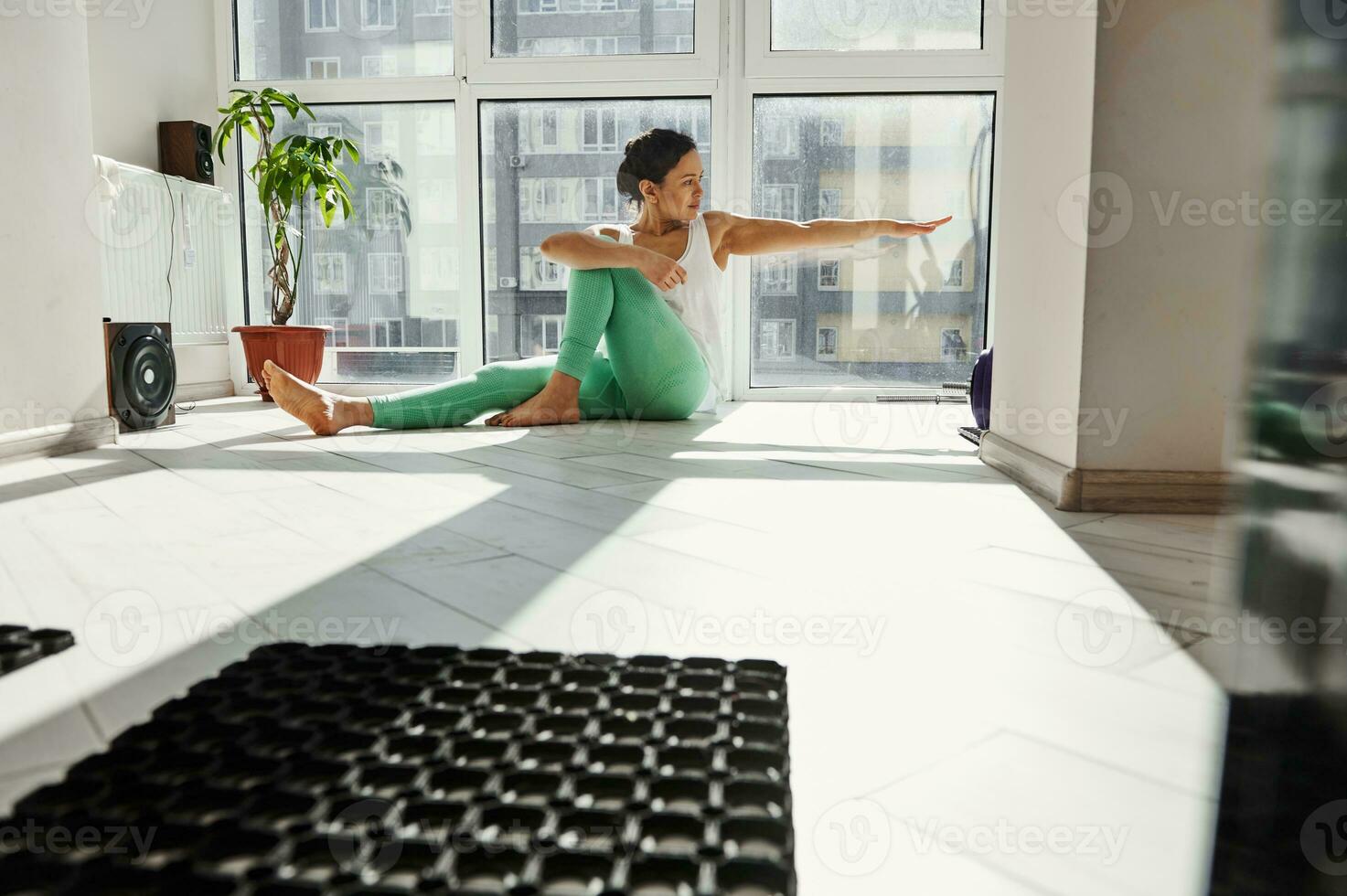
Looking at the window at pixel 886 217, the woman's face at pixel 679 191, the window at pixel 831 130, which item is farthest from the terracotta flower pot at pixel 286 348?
the window at pixel 831 130

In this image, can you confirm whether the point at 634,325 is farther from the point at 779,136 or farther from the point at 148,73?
the point at 148,73

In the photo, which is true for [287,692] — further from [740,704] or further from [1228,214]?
[1228,214]

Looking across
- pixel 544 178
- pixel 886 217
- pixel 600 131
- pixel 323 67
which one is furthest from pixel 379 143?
pixel 886 217

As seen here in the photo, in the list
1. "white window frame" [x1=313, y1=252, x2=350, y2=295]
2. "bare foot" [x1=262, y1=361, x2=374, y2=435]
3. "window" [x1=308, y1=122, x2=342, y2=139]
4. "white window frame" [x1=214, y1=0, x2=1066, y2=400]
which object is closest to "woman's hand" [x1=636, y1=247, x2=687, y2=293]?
"bare foot" [x1=262, y1=361, x2=374, y2=435]

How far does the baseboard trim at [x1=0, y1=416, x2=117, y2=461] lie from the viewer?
7.11 ft

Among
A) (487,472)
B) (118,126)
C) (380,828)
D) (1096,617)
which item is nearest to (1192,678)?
(1096,617)

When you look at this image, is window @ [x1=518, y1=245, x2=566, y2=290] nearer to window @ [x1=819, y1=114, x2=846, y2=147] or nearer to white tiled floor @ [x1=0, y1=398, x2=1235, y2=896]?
window @ [x1=819, y1=114, x2=846, y2=147]

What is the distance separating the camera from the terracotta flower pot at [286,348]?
385 cm

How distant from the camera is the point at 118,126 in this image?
3645 mm

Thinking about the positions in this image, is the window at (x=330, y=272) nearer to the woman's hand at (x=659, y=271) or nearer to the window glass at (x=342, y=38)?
the window glass at (x=342, y=38)

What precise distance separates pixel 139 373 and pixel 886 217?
2.93m

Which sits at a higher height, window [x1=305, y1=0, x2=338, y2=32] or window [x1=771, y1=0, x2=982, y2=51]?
window [x1=305, y1=0, x2=338, y2=32]

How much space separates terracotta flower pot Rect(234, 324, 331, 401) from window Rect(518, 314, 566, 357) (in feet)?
2.81

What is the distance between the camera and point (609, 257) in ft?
9.30
